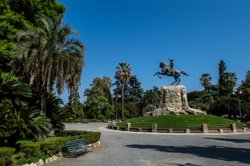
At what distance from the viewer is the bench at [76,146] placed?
515 inches

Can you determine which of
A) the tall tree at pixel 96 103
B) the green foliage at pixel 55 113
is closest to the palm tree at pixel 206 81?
the tall tree at pixel 96 103

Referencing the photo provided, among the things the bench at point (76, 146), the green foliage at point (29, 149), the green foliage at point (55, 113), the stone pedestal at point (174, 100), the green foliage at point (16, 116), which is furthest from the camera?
the stone pedestal at point (174, 100)

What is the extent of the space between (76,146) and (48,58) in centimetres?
676

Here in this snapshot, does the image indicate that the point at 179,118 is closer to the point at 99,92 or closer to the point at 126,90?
the point at 99,92

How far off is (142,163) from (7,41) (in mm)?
14254

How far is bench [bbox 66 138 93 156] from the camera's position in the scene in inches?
515

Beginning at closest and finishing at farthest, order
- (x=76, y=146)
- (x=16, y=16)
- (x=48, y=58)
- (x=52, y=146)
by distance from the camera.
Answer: (x=52, y=146)
(x=76, y=146)
(x=48, y=58)
(x=16, y=16)

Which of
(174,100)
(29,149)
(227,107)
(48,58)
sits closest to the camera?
(29,149)

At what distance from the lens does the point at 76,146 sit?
13.6 metres

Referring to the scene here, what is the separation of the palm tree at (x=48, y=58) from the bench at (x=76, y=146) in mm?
4848

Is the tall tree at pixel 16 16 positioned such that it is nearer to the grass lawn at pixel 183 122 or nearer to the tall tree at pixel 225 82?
the grass lawn at pixel 183 122

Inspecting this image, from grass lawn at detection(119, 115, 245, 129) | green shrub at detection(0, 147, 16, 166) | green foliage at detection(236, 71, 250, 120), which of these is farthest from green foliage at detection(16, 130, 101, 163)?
green foliage at detection(236, 71, 250, 120)

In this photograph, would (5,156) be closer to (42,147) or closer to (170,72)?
(42,147)

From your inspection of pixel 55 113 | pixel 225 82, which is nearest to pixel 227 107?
pixel 225 82
